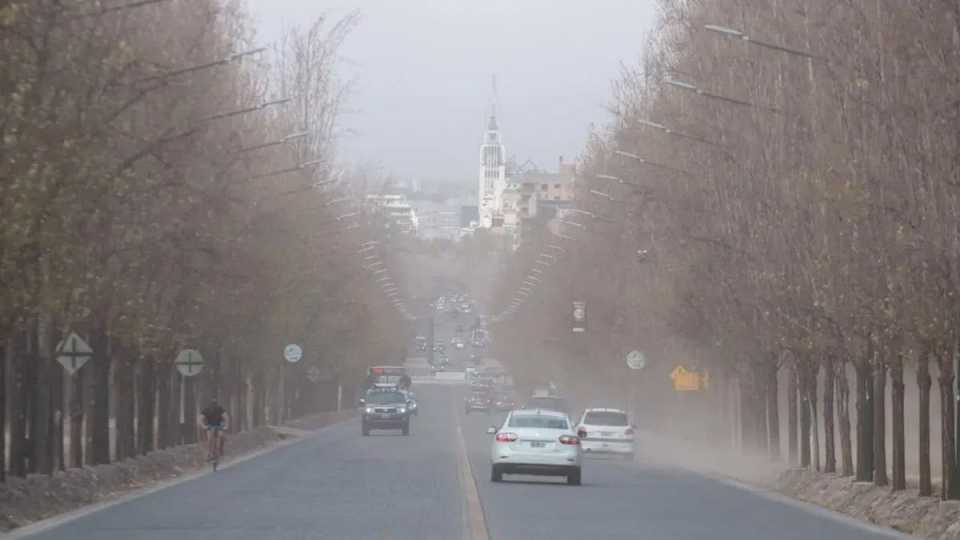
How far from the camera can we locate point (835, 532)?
31.6 m

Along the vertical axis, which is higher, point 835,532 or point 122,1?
point 122,1

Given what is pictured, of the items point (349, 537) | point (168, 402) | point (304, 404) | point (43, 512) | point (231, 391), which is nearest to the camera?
point (349, 537)

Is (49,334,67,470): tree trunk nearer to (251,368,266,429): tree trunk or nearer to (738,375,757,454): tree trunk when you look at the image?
(738,375,757,454): tree trunk

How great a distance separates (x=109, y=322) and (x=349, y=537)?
21454mm

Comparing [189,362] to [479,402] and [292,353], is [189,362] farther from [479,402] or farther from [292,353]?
[479,402]

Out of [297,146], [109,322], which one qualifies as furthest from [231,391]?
[109,322]

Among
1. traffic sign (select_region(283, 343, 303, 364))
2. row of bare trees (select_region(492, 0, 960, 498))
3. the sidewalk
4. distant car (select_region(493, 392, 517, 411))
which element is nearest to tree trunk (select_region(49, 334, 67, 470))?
the sidewalk

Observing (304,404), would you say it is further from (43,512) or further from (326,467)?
(43,512)

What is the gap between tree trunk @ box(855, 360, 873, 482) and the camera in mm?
42469

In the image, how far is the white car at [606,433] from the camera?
65938mm

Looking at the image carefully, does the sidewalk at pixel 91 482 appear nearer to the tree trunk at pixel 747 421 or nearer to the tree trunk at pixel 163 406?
the tree trunk at pixel 163 406

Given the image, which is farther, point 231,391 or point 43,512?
point 231,391

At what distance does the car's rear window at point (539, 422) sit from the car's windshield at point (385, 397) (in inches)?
1669

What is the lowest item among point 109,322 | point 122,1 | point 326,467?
point 326,467
